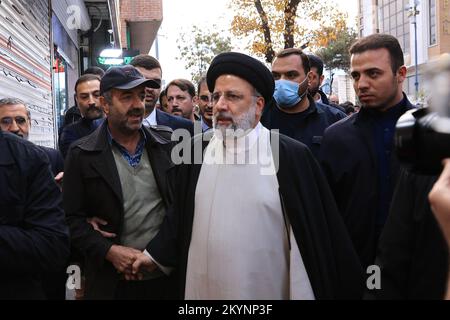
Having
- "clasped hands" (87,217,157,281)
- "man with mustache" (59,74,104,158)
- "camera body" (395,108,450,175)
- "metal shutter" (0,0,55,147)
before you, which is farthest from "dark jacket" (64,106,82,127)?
"camera body" (395,108,450,175)

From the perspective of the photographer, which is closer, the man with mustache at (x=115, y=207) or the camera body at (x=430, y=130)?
the camera body at (x=430, y=130)

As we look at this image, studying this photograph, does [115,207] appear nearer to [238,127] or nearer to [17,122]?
[238,127]

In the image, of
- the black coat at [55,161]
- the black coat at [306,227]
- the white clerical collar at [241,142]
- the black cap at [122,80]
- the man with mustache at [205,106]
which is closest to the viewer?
the black coat at [306,227]

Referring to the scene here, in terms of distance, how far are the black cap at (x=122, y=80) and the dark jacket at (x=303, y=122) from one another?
1.47 metres

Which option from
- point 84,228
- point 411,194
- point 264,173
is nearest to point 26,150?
point 84,228

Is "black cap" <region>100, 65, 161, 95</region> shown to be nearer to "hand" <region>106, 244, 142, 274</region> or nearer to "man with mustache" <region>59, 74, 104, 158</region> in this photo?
"hand" <region>106, 244, 142, 274</region>

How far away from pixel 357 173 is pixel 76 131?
2853mm

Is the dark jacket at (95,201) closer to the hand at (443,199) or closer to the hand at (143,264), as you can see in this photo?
the hand at (143,264)

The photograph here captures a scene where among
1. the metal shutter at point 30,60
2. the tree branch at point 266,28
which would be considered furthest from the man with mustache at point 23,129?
the tree branch at point 266,28

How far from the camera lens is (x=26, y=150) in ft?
8.97

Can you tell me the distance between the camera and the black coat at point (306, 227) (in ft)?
9.76

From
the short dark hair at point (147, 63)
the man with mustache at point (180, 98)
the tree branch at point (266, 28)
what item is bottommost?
the man with mustache at point (180, 98)

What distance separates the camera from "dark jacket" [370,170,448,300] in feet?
7.09
